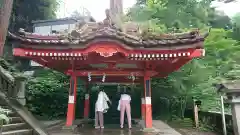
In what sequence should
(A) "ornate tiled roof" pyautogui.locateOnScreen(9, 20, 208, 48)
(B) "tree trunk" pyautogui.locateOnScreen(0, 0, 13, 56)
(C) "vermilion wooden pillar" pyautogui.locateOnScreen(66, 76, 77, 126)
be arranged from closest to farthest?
(A) "ornate tiled roof" pyautogui.locateOnScreen(9, 20, 208, 48), (C) "vermilion wooden pillar" pyautogui.locateOnScreen(66, 76, 77, 126), (B) "tree trunk" pyautogui.locateOnScreen(0, 0, 13, 56)

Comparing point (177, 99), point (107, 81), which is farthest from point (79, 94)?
point (177, 99)

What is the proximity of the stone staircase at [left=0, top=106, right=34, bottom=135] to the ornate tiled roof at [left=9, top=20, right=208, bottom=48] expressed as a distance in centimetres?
261

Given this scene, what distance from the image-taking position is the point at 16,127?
23.3 ft

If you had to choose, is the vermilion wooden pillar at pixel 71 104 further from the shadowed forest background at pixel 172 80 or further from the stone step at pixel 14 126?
the shadowed forest background at pixel 172 80

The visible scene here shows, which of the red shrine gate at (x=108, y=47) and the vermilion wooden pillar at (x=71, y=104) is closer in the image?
the red shrine gate at (x=108, y=47)

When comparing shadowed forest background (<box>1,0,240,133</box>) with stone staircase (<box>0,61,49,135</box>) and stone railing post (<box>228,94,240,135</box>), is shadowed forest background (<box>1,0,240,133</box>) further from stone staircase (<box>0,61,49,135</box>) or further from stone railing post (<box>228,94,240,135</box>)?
stone railing post (<box>228,94,240,135</box>)

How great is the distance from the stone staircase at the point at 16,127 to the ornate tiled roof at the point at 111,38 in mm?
2612

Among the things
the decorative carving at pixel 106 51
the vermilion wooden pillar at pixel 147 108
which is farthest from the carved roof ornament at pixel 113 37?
the vermilion wooden pillar at pixel 147 108

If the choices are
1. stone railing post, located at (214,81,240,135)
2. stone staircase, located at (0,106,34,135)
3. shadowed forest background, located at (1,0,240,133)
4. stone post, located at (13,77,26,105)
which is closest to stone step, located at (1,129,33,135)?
stone staircase, located at (0,106,34,135)

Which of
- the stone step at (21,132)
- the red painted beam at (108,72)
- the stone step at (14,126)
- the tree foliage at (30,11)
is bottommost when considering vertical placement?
the stone step at (21,132)

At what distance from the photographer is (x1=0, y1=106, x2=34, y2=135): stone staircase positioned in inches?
260

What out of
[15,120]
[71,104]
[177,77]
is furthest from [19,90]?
[177,77]

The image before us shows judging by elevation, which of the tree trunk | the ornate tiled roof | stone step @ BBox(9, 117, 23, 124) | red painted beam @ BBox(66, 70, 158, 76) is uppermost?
the tree trunk

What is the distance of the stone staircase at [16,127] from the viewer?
6598mm
